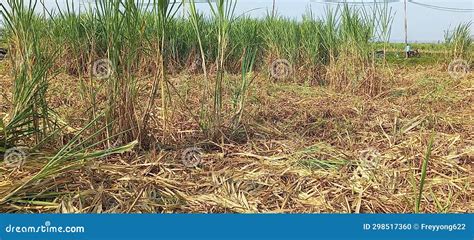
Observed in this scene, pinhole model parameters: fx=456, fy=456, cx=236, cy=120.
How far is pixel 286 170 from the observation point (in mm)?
1577

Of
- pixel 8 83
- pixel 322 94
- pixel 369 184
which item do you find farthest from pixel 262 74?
pixel 369 184

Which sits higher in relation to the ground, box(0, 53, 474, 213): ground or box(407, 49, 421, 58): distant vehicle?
box(407, 49, 421, 58): distant vehicle

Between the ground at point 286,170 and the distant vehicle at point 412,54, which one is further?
the distant vehicle at point 412,54

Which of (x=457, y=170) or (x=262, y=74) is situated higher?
(x=262, y=74)

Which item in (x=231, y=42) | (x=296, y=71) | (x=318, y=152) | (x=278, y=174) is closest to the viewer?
(x=278, y=174)

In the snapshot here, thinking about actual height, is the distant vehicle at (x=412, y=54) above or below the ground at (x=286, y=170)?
above

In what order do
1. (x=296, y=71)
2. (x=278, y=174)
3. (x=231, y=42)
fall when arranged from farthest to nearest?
(x=231, y=42)
(x=296, y=71)
(x=278, y=174)

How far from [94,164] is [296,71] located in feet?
9.01

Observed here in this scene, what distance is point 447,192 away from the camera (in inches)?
58.1

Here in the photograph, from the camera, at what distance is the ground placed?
1.36 metres

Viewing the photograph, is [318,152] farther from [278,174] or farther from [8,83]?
[8,83]

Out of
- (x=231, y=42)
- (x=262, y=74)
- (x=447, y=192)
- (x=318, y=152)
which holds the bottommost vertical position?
(x=447, y=192)

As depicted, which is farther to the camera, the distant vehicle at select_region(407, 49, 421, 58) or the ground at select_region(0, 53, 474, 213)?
the distant vehicle at select_region(407, 49, 421, 58)

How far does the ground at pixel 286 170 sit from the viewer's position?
4.46ft
